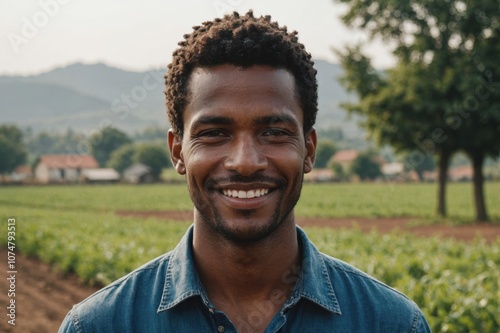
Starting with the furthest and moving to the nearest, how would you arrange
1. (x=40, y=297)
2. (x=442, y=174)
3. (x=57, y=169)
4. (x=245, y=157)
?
(x=57, y=169) → (x=442, y=174) → (x=40, y=297) → (x=245, y=157)

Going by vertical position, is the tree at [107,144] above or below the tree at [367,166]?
above

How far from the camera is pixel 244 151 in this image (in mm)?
1991

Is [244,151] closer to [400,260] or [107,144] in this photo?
[400,260]

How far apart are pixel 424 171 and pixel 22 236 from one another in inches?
3338

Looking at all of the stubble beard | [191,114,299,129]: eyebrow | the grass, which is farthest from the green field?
the grass

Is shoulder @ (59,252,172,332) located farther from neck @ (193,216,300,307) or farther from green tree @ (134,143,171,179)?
green tree @ (134,143,171,179)

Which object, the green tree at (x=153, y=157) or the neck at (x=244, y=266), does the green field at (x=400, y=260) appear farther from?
the green tree at (x=153, y=157)

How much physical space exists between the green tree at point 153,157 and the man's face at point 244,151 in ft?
274

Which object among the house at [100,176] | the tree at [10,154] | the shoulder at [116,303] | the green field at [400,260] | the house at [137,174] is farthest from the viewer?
the house at [100,176]

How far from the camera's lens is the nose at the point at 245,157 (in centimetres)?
197

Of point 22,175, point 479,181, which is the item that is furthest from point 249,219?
point 22,175

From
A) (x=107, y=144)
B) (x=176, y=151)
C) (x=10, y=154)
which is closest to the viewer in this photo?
(x=176, y=151)

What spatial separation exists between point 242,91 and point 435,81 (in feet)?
64.1

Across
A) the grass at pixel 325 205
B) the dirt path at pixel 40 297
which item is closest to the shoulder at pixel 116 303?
the dirt path at pixel 40 297
